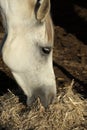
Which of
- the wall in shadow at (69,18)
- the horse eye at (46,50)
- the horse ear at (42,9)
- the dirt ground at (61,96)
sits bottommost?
the wall in shadow at (69,18)

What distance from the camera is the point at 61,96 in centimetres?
463

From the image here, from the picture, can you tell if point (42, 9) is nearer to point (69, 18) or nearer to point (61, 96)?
point (61, 96)

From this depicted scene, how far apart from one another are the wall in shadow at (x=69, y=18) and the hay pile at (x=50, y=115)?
2354mm

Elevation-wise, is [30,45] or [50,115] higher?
[30,45]

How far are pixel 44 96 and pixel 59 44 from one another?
248 cm

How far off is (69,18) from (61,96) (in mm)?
3302

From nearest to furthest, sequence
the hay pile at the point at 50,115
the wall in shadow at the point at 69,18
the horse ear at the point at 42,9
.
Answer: the horse ear at the point at 42,9
the hay pile at the point at 50,115
the wall in shadow at the point at 69,18

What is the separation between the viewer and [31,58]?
4207 mm

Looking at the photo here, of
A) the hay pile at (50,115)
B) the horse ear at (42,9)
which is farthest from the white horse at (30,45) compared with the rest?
the hay pile at (50,115)

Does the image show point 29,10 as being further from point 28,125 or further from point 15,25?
point 28,125

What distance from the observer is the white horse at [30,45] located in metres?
4.09

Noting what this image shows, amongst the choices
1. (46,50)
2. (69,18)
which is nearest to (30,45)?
(46,50)

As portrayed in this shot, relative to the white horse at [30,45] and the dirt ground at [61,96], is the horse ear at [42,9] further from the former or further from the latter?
the dirt ground at [61,96]

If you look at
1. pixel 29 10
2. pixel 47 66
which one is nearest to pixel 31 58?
pixel 47 66
